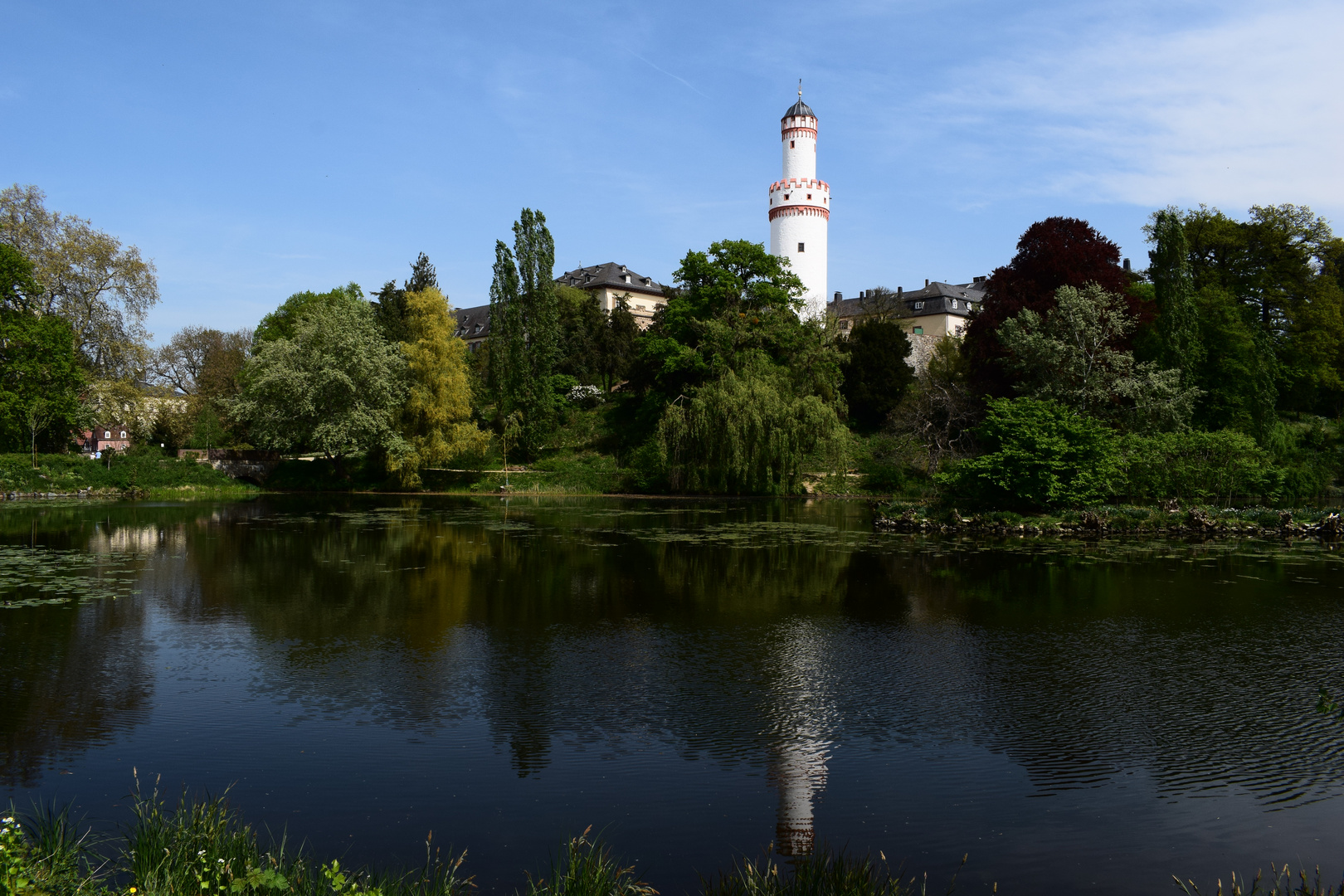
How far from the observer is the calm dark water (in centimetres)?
615

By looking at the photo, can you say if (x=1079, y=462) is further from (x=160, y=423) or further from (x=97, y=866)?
(x=160, y=423)

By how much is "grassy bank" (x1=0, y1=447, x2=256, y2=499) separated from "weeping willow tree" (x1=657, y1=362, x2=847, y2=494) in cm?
2191

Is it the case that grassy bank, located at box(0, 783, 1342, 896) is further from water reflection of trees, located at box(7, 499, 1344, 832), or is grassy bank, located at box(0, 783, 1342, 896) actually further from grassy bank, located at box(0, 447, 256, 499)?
grassy bank, located at box(0, 447, 256, 499)

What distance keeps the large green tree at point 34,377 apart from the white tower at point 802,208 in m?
41.9

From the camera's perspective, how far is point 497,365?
5122 centimetres

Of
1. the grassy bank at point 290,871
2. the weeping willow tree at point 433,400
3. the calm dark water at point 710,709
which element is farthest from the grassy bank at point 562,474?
the grassy bank at point 290,871

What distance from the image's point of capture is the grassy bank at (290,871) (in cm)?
454

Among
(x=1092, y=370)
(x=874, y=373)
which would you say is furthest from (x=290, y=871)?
(x=874, y=373)

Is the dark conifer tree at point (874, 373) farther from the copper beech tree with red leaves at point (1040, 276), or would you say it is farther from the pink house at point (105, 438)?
the pink house at point (105, 438)

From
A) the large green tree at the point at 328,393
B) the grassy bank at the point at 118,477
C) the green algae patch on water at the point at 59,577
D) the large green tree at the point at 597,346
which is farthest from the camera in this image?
the large green tree at the point at 597,346

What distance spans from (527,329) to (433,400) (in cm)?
728

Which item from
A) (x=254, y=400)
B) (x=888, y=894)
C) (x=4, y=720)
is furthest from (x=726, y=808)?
(x=254, y=400)

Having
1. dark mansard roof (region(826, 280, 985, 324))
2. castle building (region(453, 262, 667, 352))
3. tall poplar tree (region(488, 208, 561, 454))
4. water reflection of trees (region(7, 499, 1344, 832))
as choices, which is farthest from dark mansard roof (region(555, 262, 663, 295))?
water reflection of trees (region(7, 499, 1344, 832))

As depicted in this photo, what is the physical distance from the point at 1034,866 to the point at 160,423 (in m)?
57.2
